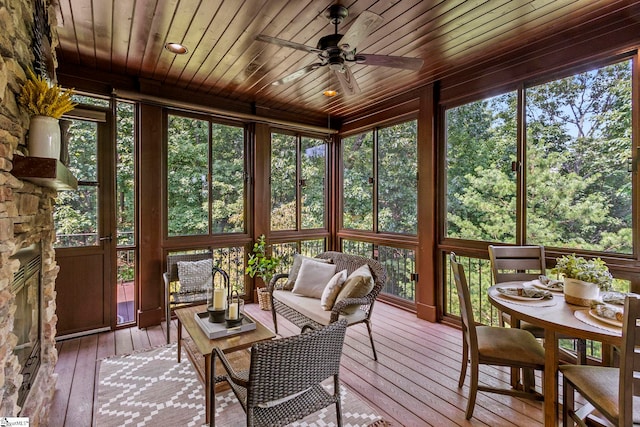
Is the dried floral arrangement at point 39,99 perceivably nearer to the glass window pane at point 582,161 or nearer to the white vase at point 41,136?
the white vase at point 41,136

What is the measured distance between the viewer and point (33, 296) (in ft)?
6.46

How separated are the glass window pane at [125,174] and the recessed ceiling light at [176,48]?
1.07 metres

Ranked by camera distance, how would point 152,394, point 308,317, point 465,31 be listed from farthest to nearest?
point 308,317, point 465,31, point 152,394

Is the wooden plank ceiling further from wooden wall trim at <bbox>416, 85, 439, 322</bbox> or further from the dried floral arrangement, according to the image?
the dried floral arrangement

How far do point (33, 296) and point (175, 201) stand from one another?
1.99 m

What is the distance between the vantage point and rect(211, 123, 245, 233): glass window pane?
4.12 m

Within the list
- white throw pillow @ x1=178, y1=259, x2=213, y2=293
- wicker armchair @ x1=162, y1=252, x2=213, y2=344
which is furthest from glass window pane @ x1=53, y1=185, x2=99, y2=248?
white throw pillow @ x1=178, y1=259, x2=213, y2=293

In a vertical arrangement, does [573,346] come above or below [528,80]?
below

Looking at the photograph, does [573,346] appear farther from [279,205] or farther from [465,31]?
[279,205]

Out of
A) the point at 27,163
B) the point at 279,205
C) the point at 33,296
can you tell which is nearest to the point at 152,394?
the point at 33,296

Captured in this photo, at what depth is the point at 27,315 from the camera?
72.9 inches

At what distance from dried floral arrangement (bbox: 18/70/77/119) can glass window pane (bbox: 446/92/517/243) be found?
11.4 ft

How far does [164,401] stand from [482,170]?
3.49 meters

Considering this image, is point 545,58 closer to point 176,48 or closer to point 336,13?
point 336,13
